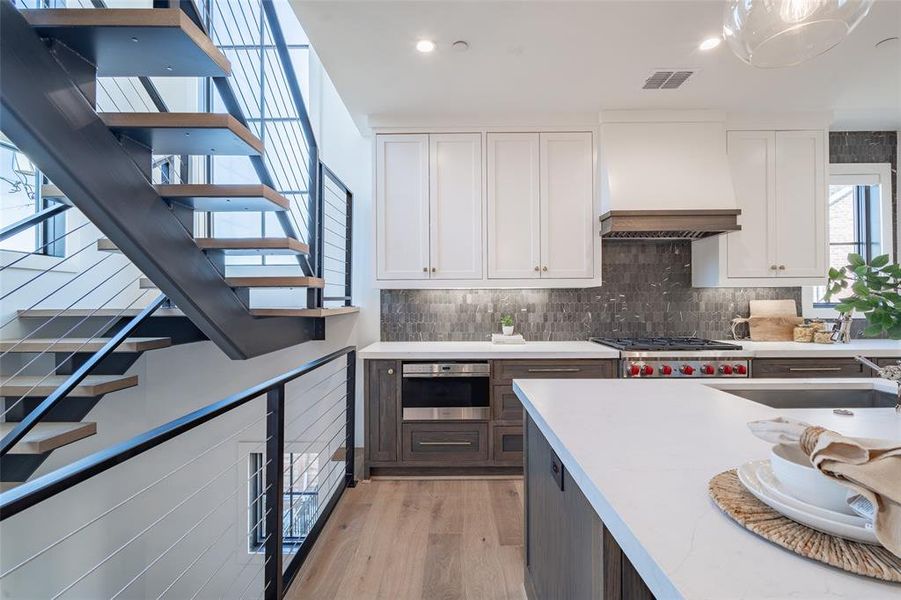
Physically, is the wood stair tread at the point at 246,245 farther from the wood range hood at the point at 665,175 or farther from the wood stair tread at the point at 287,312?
the wood range hood at the point at 665,175

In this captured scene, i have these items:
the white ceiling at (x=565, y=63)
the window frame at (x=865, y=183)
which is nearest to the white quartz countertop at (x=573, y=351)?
the window frame at (x=865, y=183)

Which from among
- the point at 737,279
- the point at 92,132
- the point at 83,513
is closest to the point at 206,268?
the point at 92,132

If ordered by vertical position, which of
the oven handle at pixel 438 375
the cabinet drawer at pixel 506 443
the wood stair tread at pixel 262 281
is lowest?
the cabinet drawer at pixel 506 443

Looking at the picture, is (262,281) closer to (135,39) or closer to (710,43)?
(135,39)

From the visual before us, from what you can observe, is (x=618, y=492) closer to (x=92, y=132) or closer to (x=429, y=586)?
(x=429, y=586)

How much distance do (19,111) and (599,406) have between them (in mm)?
1895

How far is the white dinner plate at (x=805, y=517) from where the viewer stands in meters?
0.53

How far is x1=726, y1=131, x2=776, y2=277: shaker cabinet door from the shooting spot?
325 centimetres

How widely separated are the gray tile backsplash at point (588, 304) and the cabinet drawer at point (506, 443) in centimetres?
88

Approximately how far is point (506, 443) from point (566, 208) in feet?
6.09

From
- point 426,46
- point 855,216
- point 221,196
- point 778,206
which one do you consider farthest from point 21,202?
point 855,216

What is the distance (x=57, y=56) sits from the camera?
1315 millimetres

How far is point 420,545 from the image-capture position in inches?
86.3

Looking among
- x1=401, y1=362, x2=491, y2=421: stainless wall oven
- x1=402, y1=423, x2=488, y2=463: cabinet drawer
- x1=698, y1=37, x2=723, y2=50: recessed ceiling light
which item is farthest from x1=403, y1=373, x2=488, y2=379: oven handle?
x1=698, y1=37, x2=723, y2=50: recessed ceiling light
